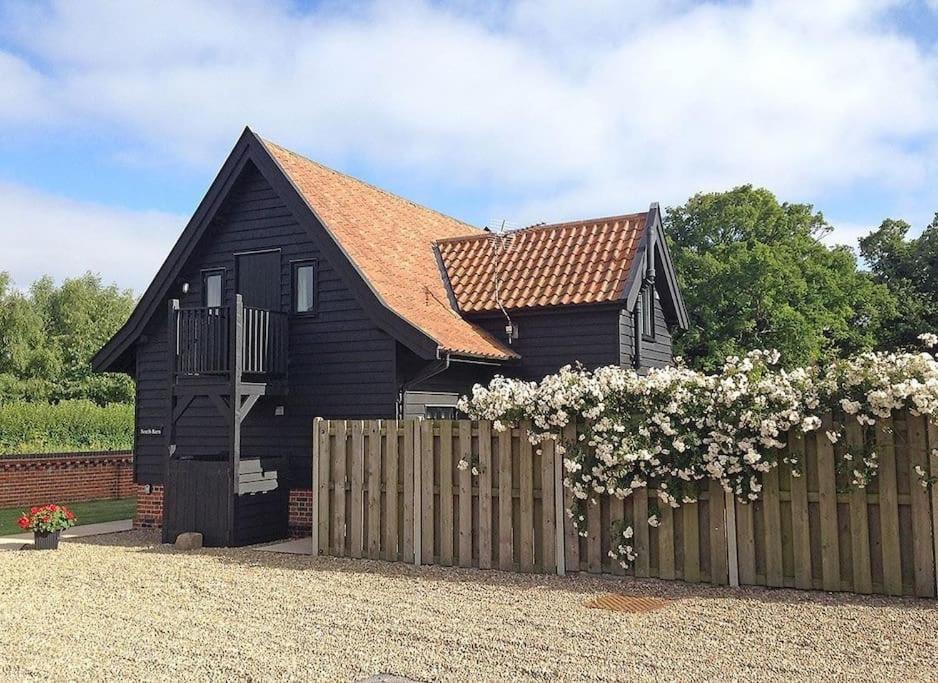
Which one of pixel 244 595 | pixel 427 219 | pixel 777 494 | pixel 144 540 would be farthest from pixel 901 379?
pixel 427 219

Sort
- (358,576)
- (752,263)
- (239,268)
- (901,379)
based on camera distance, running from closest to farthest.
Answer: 1. (901,379)
2. (358,576)
3. (239,268)
4. (752,263)

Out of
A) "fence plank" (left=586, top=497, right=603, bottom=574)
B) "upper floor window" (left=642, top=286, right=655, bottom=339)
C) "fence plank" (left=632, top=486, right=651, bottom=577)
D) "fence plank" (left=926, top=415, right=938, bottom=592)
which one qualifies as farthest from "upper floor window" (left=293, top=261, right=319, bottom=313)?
"fence plank" (left=926, top=415, right=938, bottom=592)

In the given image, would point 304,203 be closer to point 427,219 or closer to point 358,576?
point 427,219

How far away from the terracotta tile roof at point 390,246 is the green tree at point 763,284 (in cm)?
1577

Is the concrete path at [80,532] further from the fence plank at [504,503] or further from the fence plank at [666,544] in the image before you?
the fence plank at [666,544]

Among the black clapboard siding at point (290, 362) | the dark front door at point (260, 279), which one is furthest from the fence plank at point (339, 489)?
the dark front door at point (260, 279)

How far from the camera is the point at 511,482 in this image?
991cm

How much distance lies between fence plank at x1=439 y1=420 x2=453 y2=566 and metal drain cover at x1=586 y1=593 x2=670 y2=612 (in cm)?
244

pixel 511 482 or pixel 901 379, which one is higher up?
pixel 901 379

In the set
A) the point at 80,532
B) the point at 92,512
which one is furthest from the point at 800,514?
the point at 92,512

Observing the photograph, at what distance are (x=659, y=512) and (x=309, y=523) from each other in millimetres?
6673

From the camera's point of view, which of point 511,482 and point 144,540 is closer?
point 511,482

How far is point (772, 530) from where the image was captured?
28.1ft

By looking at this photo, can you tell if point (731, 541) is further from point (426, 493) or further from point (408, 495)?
point (408, 495)
